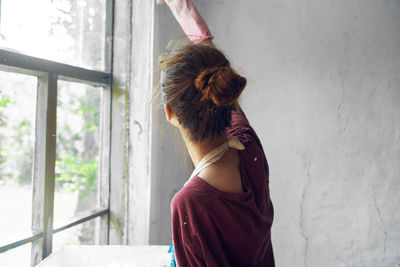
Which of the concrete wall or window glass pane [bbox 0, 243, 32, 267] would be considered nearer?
window glass pane [bbox 0, 243, 32, 267]

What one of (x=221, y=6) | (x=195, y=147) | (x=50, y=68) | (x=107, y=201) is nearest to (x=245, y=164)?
(x=195, y=147)

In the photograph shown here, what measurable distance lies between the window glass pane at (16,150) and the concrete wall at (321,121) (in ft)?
1.67

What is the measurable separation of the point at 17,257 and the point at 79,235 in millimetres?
319

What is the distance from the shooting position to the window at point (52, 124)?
1.04 m

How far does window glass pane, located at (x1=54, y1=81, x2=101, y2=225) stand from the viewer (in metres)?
Result: 1.28

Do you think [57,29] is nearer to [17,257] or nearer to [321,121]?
[17,257]

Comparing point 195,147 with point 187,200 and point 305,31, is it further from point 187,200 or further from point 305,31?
point 305,31

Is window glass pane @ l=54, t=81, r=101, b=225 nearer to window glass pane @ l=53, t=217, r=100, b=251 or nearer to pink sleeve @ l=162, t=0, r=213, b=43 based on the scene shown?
window glass pane @ l=53, t=217, r=100, b=251

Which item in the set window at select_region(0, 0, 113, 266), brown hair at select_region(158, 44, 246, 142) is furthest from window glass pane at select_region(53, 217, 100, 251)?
brown hair at select_region(158, 44, 246, 142)

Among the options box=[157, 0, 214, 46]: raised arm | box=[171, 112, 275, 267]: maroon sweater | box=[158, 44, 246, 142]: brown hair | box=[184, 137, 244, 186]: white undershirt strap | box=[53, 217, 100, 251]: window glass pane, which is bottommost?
box=[53, 217, 100, 251]: window glass pane

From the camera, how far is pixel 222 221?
0.72 meters

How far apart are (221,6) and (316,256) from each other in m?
1.31

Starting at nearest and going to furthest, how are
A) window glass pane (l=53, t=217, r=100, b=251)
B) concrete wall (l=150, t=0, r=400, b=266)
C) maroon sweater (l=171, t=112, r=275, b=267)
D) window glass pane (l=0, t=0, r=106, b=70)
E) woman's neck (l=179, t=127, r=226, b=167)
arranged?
1. maroon sweater (l=171, t=112, r=275, b=267)
2. woman's neck (l=179, t=127, r=226, b=167)
3. window glass pane (l=0, t=0, r=106, b=70)
4. window glass pane (l=53, t=217, r=100, b=251)
5. concrete wall (l=150, t=0, r=400, b=266)

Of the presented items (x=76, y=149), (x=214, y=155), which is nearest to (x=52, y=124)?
(x=76, y=149)
